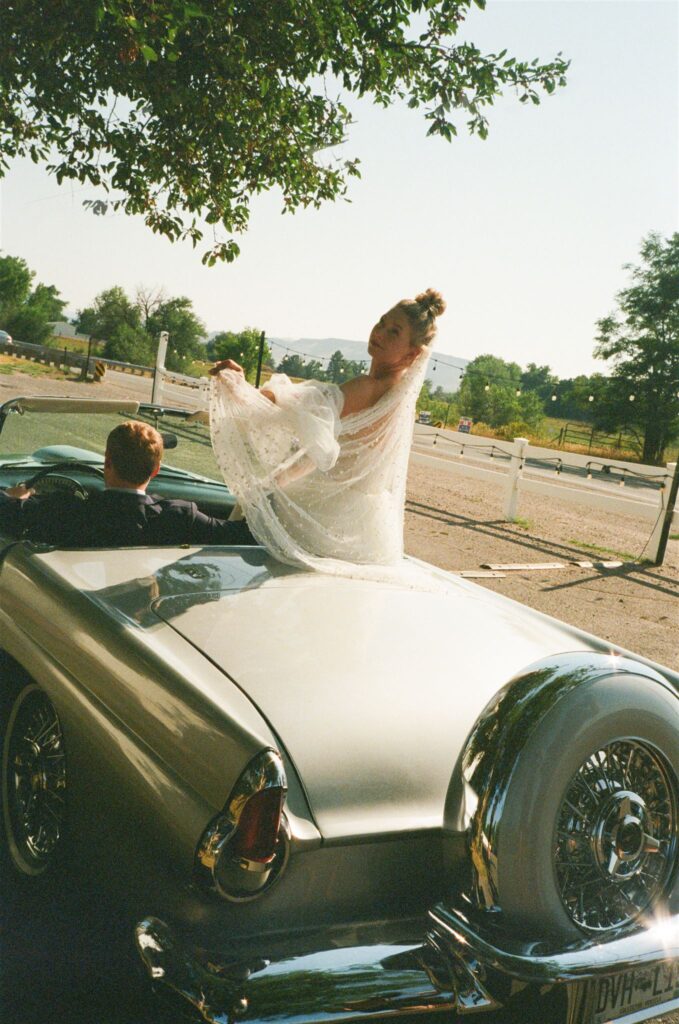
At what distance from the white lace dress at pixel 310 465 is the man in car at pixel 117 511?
0.28 meters

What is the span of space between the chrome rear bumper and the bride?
140 cm

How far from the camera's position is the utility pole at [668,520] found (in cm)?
1014

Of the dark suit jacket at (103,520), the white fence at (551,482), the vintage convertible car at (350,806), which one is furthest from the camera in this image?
the white fence at (551,482)

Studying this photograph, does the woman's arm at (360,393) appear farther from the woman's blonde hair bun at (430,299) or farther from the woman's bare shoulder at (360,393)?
the woman's blonde hair bun at (430,299)

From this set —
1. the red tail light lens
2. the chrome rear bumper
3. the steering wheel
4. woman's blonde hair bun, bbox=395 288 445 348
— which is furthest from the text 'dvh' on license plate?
woman's blonde hair bun, bbox=395 288 445 348

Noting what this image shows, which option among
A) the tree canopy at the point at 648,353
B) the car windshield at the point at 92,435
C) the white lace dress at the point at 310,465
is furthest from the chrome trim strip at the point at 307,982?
the tree canopy at the point at 648,353

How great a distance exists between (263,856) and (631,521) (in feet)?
47.6

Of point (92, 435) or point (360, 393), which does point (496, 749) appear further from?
point (92, 435)

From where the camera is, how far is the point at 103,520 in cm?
285

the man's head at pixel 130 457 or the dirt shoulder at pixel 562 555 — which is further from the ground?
the man's head at pixel 130 457

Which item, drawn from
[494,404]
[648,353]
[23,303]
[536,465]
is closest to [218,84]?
[536,465]

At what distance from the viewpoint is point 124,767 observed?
6.28 feet

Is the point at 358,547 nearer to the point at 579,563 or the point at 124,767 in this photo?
the point at 124,767

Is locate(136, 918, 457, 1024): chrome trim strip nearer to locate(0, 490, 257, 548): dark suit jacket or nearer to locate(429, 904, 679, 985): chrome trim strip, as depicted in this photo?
locate(429, 904, 679, 985): chrome trim strip
